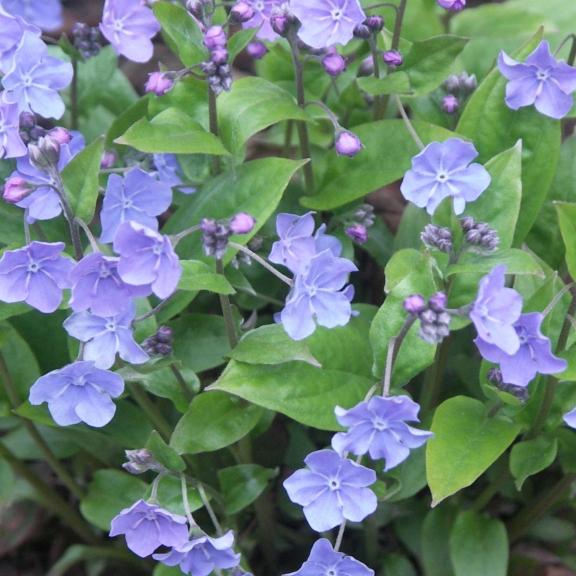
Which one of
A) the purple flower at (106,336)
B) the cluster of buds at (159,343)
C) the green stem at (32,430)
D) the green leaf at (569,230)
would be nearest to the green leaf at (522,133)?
the green leaf at (569,230)

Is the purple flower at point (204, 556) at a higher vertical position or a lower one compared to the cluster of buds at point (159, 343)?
lower

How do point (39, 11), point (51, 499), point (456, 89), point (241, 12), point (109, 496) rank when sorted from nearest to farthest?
point (241, 12)
point (109, 496)
point (456, 89)
point (51, 499)
point (39, 11)

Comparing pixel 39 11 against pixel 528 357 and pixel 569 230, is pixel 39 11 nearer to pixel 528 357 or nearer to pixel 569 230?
pixel 569 230

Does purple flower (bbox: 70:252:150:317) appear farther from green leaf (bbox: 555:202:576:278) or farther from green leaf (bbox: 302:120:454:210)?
green leaf (bbox: 555:202:576:278)

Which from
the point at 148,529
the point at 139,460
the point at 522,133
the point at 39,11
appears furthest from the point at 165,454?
the point at 39,11

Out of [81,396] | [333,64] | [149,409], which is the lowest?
[149,409]

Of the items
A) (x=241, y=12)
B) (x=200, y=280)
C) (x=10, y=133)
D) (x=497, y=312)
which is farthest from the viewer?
(x=241, y=12)

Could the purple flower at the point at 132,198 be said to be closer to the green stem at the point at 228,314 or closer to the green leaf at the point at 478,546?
the green stem at the point at 228,314
